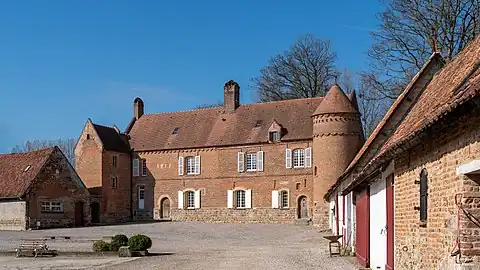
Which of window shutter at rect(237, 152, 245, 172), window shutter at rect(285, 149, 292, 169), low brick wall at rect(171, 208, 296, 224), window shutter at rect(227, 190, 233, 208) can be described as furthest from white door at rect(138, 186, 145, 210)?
window shutter at rect(285, 149, 292, 169)

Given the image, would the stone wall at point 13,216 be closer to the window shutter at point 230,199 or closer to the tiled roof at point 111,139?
the tiled roof at point 111,139

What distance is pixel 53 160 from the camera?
156ft

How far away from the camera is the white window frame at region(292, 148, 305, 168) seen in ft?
164

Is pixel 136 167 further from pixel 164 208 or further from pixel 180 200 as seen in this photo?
pixel 180 200

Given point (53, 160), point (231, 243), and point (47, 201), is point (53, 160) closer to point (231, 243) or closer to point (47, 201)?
point (47, 201)

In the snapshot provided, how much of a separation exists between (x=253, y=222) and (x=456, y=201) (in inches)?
1735

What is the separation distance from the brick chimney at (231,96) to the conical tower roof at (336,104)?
11.0 metres

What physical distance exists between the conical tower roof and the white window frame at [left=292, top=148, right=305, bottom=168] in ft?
15.4

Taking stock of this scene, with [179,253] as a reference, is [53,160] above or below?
above

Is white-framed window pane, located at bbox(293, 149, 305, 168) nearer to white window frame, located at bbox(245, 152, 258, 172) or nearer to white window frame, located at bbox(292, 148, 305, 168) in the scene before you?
white window frame, located at bbox(292, 148, 305, 168)

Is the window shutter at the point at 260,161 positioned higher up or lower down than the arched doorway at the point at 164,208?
higher up

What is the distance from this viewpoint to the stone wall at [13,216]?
4522 centimetres

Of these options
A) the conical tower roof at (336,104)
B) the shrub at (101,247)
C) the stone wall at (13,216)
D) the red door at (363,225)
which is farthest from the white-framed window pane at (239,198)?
the red door at (363,225)

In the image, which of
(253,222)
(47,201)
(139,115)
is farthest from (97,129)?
(253,222)
